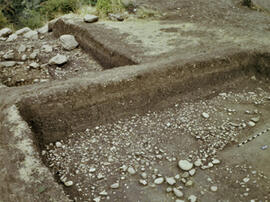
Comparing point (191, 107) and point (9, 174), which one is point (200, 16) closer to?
point (191, 107)

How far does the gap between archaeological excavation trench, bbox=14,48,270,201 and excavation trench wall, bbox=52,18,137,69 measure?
0.69 metres

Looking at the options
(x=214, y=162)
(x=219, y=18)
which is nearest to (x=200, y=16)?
(x=219, y=18)

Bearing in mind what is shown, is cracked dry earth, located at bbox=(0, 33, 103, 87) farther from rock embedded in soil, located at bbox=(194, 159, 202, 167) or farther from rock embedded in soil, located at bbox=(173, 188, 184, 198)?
rock embedded in soil, located at bbox=(173, 188, 184, 198)

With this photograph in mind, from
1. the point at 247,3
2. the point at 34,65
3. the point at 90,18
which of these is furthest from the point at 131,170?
the point at 247,3

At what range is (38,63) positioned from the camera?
4113 mm

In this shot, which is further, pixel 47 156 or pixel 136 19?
pixel 136 19

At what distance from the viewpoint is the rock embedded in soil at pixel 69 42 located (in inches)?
177

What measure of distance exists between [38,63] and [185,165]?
3.09 metres

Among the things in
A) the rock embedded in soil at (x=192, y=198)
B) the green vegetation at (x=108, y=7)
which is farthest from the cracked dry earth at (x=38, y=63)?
the rock embedded in soil at (x=192, y=198)

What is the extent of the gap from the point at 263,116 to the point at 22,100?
99.3 inches

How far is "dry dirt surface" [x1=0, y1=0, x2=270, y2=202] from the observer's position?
1.92 m

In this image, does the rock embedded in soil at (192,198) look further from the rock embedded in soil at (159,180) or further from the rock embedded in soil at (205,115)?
the rock embedded in soil at (205,115)

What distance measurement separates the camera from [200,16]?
480 centimetres

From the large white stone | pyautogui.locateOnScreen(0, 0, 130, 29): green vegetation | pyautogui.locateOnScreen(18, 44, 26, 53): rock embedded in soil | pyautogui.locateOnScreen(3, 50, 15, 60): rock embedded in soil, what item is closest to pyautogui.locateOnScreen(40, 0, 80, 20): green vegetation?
pyautogui.locateOnScreen(0, 0, 130, 29): green vegetation
